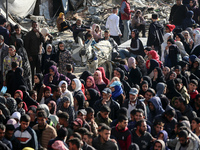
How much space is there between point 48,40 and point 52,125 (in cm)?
498

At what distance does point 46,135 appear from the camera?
835 centimetres

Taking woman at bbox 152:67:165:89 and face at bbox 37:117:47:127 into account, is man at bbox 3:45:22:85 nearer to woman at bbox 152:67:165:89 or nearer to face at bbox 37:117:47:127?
woman at bbox 152:67:165:89

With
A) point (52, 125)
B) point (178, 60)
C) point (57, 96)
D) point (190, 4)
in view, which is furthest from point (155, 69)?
point (190, 4)

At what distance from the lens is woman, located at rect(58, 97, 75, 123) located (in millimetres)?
9359

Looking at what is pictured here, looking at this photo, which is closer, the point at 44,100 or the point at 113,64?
the point at 44,100

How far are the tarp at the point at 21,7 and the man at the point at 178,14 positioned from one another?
5.16 meters

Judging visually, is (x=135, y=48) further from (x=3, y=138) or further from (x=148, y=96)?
(x=3, y=138)

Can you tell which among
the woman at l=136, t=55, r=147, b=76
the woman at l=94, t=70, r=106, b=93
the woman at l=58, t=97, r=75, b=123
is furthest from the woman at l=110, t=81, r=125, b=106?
the woman at l=136, t=55, r=147, b=76

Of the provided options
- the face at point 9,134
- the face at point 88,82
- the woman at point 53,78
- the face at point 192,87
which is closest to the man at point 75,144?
the face at point 9,134

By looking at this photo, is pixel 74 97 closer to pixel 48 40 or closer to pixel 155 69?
pixel 155 69

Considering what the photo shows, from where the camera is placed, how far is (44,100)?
998 cm

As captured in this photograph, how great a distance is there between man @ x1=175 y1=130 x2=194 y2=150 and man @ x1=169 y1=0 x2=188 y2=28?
8721 mm

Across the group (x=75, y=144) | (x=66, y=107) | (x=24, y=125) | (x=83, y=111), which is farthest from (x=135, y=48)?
(x=75, y=144)

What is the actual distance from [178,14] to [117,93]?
22.5ft
